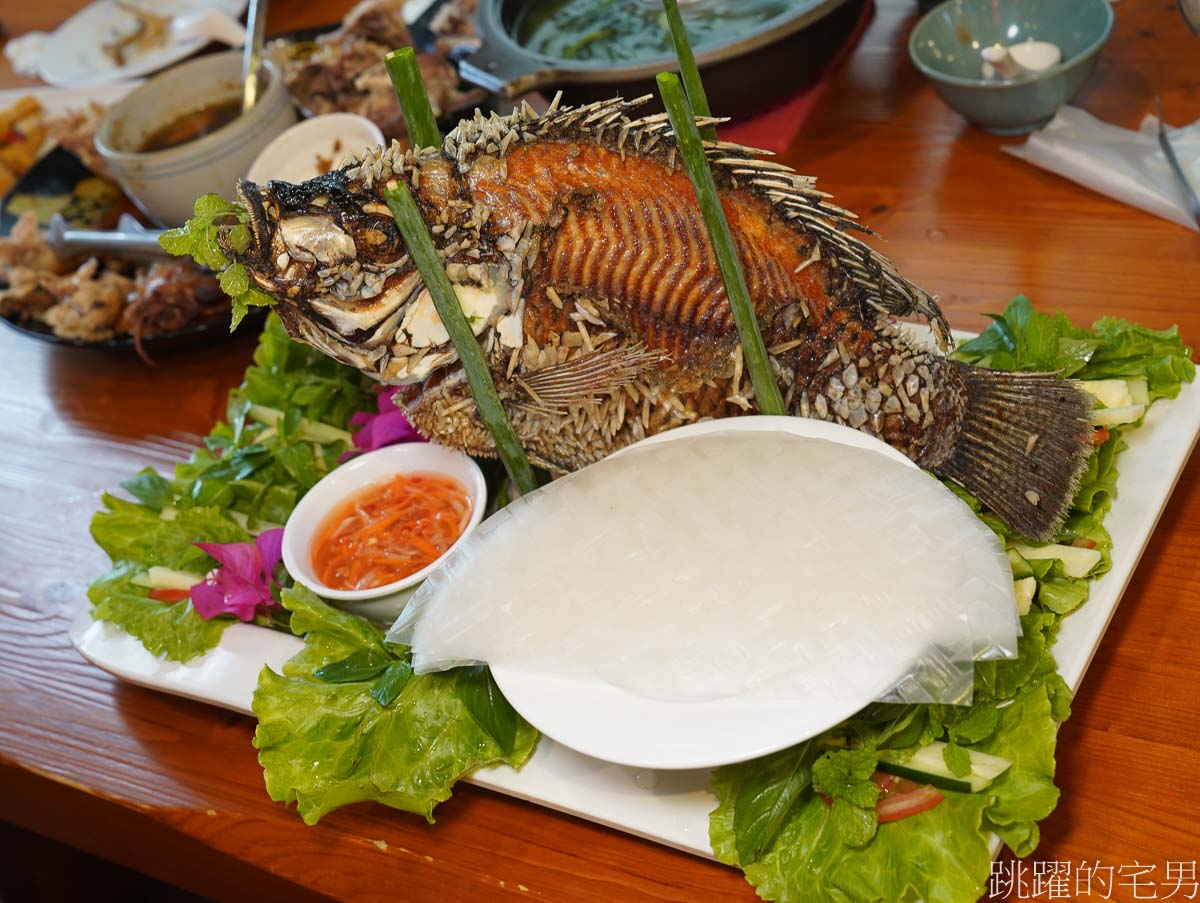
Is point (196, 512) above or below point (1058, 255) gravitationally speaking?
below

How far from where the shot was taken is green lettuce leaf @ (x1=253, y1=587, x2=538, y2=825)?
1.50 m

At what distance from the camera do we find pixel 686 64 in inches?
59.1

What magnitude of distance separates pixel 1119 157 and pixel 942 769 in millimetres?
1592

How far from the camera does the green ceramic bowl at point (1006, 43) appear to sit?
7.89 ft

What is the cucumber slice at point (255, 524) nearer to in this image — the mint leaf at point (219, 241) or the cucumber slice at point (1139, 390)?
the mint leaf at point (219, 241)

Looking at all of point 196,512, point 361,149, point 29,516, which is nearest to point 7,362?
point 29,516

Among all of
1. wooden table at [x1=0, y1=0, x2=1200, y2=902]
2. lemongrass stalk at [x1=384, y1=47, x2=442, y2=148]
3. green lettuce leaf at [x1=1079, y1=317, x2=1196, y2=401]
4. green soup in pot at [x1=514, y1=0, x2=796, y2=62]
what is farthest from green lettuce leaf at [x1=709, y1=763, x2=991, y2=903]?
green soup in pot at [x1=514, y1=0, x2=796, y2=62]

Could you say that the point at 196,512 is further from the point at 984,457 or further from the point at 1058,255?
the point at 1058,255

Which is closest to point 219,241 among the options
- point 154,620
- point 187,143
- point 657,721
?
point 154,620

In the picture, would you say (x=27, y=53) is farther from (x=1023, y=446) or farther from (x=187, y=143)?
(x=1023, y=446)

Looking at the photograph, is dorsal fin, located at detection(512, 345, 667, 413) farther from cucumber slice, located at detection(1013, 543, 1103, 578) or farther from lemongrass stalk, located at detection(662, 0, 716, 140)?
cucumber slice, located at detection(1013, 543, 1103, 578)

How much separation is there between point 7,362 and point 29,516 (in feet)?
2.37

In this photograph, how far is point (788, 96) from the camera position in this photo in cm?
273

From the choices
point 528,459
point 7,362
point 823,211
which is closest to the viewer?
point 823,211
